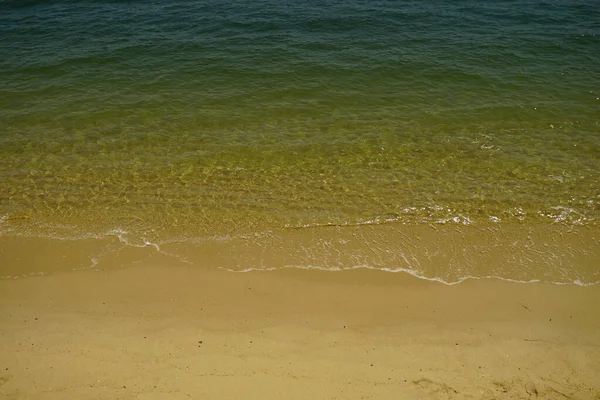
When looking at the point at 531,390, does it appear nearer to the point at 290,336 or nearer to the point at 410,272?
the point at 410,272

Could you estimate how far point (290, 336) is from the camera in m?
7.53

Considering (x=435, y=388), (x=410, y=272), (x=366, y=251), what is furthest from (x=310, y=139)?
(x=435, y=388)

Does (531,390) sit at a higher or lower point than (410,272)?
lower

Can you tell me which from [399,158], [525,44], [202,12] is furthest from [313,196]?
[202,12]

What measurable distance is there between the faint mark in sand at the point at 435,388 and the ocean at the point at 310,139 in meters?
A: 2.33

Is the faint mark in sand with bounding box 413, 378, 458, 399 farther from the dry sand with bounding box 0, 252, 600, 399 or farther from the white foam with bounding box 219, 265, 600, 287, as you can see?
the white foam with bounding box 219, 265, 600, 287

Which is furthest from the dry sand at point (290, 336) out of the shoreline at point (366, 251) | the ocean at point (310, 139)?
the ocean at point (310, 139)

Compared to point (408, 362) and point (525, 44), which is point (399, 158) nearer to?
point (408, 362)

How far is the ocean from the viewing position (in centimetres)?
947

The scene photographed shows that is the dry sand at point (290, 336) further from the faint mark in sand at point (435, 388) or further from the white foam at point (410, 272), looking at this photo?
the white foam at point (410, 272)

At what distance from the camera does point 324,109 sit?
1503cm

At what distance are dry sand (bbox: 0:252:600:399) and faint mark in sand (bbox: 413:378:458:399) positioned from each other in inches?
0.6

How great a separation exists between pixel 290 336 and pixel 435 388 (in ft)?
7.81

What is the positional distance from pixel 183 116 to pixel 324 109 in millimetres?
4637
